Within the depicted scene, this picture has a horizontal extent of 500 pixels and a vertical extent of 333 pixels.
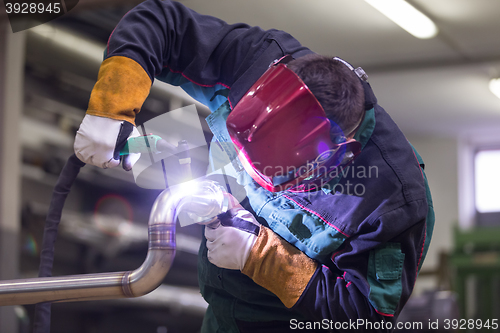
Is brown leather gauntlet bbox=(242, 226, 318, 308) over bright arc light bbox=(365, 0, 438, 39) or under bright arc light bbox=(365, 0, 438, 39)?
under

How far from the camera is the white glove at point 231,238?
0.83m

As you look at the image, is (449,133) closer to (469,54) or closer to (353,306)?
(469,54)

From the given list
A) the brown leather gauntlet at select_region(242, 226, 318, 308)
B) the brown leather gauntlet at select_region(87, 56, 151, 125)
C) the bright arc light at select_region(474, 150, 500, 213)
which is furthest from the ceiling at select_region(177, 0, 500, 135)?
the brown leather gauntlet at select_region(242, 226, 318, 308)

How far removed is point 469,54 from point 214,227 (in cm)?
328

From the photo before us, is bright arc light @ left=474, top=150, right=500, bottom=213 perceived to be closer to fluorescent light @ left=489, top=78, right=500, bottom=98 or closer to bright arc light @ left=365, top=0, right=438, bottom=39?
fluorescent light @ left=489, top=78, right=500, bottom=98

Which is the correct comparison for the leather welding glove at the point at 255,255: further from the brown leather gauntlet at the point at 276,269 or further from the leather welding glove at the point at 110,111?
the leather welding glove at the point at 110,111

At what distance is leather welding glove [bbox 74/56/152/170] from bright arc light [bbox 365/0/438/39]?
7.26 feet

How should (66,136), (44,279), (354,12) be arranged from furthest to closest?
1. (354,12)
2. (66,136)
3. (44,279)

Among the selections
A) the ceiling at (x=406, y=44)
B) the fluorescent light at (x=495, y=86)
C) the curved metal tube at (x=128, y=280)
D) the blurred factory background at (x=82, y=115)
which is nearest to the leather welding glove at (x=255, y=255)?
the curved metal tube at (x=128, y=280)

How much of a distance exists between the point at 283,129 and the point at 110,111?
11.2 inches

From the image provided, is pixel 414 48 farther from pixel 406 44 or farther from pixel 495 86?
pixel 495 86

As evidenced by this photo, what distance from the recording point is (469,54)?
351 cm

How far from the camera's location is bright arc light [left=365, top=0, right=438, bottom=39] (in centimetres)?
276

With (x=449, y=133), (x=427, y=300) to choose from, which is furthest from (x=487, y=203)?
(x=427, y=300)
